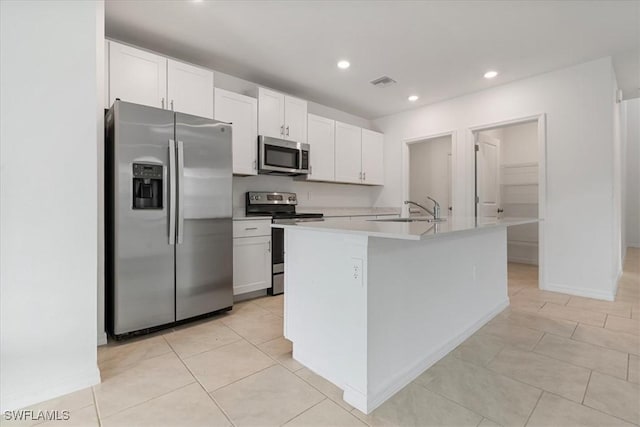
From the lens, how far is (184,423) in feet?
4.55

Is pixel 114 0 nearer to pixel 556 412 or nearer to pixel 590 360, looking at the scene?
pixel 556 412

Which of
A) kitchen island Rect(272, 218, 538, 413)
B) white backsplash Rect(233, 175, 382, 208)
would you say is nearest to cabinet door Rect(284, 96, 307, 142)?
white backsplash Rect(233, 175, 382, 208)

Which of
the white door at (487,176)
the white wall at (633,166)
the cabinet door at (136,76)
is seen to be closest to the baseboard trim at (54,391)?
the cabinet door at (136,76)

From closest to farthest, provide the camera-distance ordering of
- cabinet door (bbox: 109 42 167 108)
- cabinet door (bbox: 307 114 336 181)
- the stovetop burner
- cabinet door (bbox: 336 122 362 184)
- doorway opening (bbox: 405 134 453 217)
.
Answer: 1. cabinet door (bbox: 109 42 167 108)
2. the stovetop burner
3. cabinet door (bbox: 307 114 336 181)
4. cabinet door (bbox: 336 122 362 184)
5. doorway opening (bbox: 405 134 453 217)

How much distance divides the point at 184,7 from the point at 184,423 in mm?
2790

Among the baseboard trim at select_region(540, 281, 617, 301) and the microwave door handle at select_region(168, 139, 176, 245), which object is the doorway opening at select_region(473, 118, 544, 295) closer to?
the baseboard trim at select_region(540, 281, 617, 301)

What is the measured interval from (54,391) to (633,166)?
9.75m

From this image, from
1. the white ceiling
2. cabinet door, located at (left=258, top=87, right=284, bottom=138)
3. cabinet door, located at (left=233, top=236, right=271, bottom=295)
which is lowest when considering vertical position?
Answer: cabinet door, located at (left=233, top=236, right=271, bottom=295)

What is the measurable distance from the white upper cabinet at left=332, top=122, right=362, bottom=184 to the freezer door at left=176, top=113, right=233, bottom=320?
2101mm

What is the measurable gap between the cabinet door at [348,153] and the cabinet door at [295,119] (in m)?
0.69

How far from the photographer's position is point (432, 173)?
603 centimetres

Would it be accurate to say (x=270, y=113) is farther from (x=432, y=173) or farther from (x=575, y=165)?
(x=432, y=173)

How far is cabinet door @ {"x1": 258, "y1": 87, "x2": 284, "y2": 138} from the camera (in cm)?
354

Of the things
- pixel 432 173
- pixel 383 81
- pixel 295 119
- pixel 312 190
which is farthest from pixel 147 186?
pixel 432 173
